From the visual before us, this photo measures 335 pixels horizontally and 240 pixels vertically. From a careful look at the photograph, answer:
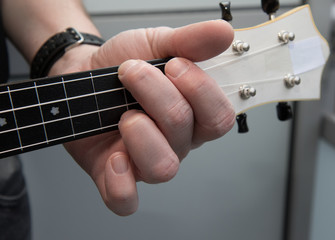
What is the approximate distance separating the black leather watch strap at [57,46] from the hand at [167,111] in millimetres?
170

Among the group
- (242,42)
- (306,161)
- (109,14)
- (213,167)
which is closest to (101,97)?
(242,42)

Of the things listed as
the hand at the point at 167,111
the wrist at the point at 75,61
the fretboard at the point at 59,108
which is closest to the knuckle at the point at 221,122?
the hand at the point at 167,111

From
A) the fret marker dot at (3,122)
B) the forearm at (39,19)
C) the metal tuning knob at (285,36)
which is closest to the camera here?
the fret marker dot at (3,122)

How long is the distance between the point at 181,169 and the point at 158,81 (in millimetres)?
447

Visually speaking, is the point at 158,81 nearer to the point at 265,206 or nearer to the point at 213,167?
the point at 213,167

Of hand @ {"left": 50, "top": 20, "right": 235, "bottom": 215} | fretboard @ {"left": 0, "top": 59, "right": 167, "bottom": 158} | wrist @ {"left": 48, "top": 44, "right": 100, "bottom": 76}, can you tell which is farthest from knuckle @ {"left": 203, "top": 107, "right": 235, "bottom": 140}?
wrist @ {"left": 48, "top": 44, "right": 100, "bottom": 76}

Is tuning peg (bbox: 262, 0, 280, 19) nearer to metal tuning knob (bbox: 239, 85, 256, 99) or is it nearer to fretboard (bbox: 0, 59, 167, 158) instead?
metal tuning knob (bbox: 239, 85, 256, 99)

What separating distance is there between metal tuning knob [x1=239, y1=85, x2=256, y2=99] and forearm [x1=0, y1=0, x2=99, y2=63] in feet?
1.00

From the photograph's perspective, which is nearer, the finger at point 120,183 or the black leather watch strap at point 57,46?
the finger at point 120,183

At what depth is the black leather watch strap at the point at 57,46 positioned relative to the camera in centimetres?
49

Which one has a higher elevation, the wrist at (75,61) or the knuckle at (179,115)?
the wrist at (75,61)

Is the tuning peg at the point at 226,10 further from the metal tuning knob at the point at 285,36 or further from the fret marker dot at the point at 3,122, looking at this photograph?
the fret marker dot at the point at 3,122

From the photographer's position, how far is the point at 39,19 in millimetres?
538

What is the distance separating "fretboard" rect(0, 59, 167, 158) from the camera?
A: 32cm
